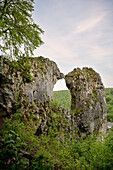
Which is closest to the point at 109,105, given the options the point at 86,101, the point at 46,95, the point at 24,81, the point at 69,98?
the point at 69,98

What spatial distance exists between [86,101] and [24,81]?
9.42 m

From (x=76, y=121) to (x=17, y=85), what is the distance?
9.09 m

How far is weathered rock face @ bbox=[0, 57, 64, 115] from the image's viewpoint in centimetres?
806

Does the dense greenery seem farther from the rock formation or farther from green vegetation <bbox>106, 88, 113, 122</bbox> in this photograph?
the rock formation

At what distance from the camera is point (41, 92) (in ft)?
36.9

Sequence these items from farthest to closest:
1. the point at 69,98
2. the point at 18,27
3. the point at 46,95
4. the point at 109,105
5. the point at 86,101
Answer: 1. the point at 109,105
2. the point at 69,98
3. the point at 86,101
4. the point at 46,95
5. the point at 18,27

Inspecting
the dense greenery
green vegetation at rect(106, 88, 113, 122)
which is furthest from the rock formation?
green vegetation at rect(106, 88, 113, 122)

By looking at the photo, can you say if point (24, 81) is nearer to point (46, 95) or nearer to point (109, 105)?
point (46, 95)

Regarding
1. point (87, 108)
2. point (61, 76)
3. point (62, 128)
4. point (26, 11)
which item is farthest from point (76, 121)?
point (26, 11)

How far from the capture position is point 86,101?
51.0 ft

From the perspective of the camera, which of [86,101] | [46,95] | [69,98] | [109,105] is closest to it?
[46,95]

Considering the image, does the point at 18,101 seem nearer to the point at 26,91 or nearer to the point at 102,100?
the point at 26,91

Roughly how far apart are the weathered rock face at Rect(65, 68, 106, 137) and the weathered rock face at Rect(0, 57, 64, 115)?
489cm

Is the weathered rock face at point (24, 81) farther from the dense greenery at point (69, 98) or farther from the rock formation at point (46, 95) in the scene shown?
the dense greenery at point (69, 98)
